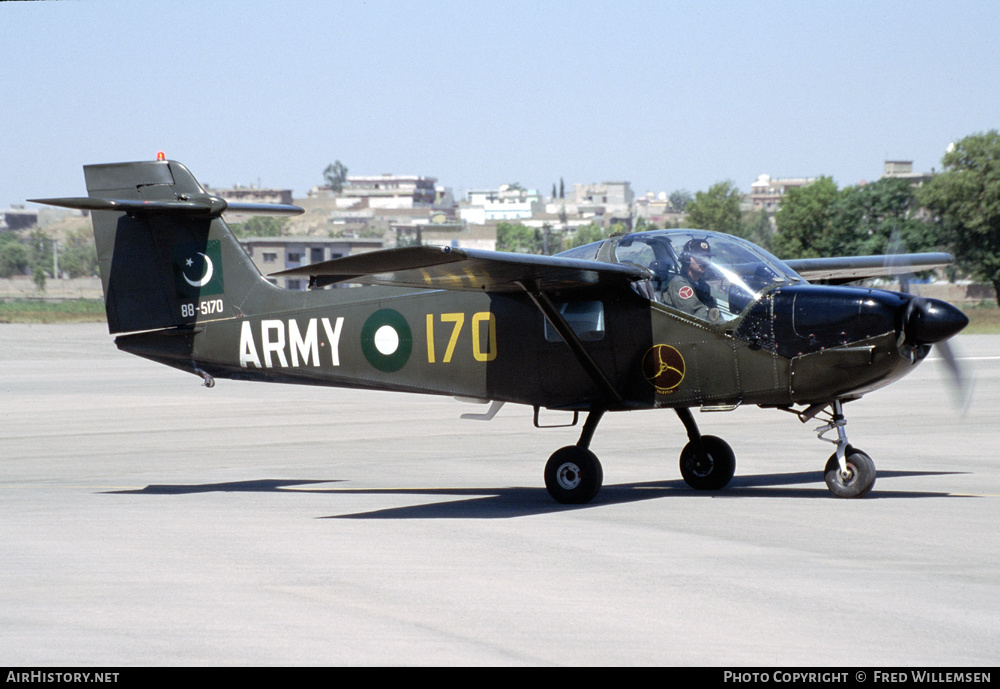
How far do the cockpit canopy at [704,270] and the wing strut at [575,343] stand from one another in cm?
81

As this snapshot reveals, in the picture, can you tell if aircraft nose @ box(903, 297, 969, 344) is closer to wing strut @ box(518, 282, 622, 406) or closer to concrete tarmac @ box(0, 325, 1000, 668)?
concrete tarmac @ box(0, 325, 1000, 668)

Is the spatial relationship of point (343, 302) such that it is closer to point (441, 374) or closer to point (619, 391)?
point (441, 374)

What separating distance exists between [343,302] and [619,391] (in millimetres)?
3472

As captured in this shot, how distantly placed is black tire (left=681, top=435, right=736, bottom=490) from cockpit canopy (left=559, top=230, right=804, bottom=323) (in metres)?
1.98

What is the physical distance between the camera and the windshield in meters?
11.4

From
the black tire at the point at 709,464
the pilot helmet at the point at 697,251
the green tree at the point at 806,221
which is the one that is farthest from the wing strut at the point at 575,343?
the green tree at the point at 806,221

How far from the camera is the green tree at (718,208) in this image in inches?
6043

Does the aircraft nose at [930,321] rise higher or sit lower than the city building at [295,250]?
higher

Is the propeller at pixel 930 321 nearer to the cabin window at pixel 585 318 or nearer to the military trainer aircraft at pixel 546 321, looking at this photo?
the military trainer aircraft at pixel 546 321

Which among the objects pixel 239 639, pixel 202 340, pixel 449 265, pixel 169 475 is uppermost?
pixel 449 265

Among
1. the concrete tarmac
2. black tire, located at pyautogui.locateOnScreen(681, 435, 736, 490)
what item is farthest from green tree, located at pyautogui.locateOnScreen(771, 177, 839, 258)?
black tire, located at pyautogui.locateOnScreen(681, 435, 736, 490)

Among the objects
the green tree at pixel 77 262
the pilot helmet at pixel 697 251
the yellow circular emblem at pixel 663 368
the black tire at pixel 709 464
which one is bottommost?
the green tree at pixel 77 262

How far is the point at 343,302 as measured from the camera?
13.2m
